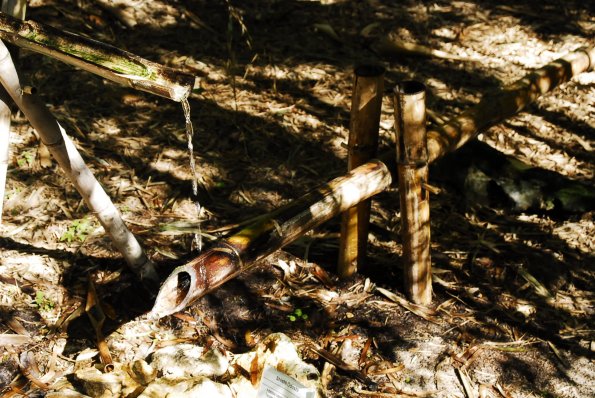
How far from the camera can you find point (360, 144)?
3221 mm

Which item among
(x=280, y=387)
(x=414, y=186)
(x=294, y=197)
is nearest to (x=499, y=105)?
(x=414, y=186)

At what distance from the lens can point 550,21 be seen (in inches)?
233

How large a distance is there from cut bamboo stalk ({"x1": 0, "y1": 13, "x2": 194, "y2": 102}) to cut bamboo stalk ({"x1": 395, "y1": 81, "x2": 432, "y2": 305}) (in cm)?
113

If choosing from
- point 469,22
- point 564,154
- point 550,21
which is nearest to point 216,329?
point 564,154

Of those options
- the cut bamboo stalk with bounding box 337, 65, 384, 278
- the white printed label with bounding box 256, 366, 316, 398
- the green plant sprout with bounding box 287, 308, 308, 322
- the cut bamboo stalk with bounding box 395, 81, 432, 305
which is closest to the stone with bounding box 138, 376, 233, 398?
the white printed label with bounding box 256, 366, 316, 398

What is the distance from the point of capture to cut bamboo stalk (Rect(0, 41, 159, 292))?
8.39 feet

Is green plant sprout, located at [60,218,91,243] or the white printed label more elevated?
green plant sprout, located at [60,218,91,243]

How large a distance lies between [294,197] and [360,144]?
1.06 meters

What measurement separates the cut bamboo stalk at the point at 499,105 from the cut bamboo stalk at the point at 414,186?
0.64ft

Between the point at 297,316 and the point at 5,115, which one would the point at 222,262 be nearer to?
the point at 297,316

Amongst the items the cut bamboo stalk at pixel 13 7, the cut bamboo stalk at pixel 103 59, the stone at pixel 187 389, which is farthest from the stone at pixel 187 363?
the cut bamboo stalk at pixel 13 7

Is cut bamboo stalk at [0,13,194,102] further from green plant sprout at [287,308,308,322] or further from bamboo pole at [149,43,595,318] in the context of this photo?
green plant sprout at [287,308,308,322]

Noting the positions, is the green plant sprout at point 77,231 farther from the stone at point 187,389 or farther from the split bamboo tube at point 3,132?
the stone at point 187,389

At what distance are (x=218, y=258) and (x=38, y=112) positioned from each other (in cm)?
95
